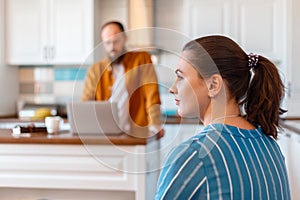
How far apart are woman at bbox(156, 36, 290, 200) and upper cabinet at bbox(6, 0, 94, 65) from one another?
336cm

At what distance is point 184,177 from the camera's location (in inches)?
32.1

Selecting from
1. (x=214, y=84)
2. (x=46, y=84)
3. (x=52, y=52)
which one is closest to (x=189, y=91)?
(x=214, y=84)

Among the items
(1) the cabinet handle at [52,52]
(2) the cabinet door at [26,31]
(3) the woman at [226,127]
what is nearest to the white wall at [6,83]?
(2) the cabinet door at [26,31]

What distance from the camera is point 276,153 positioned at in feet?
3.30

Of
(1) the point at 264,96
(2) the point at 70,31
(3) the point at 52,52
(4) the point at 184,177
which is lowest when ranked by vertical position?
(4) the point at 184,177

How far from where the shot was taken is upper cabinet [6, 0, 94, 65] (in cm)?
425

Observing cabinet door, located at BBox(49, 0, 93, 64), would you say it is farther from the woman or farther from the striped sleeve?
the striped sleeve

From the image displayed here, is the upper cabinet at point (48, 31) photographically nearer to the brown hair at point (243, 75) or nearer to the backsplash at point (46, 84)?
the backsplash at point (46, 84)

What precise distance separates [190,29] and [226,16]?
35 cm

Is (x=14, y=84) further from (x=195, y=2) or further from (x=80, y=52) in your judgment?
(x=195, y=2)

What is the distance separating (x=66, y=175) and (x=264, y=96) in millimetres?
1454

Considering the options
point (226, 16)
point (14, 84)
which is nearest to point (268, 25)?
point (226, 16)

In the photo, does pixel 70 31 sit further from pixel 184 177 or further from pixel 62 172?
pixel 184 177

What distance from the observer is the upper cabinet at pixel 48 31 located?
13.9 feet
